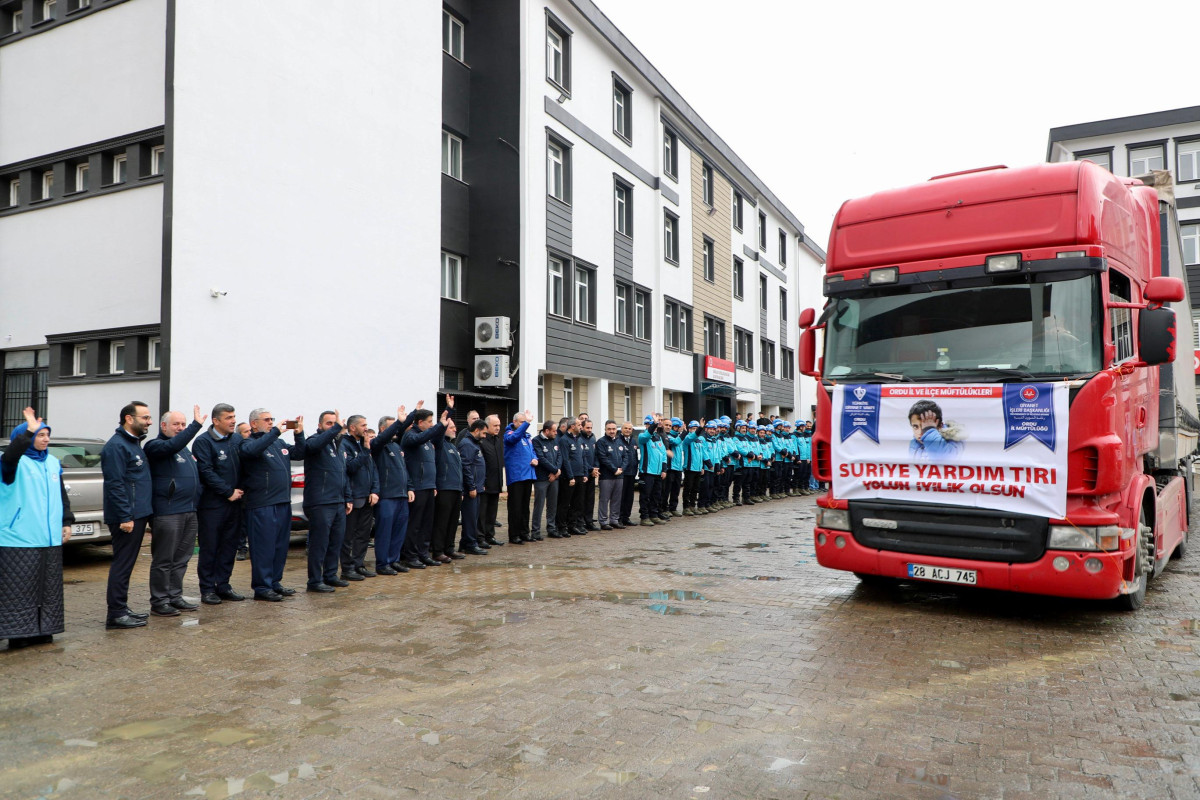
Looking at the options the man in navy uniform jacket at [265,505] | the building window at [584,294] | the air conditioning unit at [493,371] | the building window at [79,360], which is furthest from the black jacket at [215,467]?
the building window at [584,294]

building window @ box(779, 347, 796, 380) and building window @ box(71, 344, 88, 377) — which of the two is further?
building window @ box(779, 347, 796, 380)

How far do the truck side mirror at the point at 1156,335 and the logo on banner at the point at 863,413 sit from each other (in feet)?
6.80

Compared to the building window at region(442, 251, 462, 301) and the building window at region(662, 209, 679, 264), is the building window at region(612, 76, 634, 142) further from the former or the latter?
the building window at region(442, 251, 462, 301)

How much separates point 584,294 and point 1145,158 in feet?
97.7

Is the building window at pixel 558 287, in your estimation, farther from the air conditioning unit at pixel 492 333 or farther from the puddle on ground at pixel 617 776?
the puddle on ground at pixel 617 776

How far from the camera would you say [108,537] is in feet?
33.9

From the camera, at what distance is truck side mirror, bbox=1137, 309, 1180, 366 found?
6.96 meters

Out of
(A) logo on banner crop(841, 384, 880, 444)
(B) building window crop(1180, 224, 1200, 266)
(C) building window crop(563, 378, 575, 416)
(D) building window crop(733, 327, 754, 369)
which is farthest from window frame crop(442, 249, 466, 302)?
(B) building window crop(1180, 224, 1200, 266)

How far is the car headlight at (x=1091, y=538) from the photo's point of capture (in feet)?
21.9

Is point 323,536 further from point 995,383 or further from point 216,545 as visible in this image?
point 995,383

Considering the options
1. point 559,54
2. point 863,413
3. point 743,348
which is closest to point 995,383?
point 863,413

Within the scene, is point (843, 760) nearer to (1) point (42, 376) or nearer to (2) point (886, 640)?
(2) point (886, 640)

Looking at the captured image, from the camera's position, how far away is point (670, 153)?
96.7 feet

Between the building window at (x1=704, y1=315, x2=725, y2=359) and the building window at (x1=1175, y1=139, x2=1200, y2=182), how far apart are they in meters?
22.1
